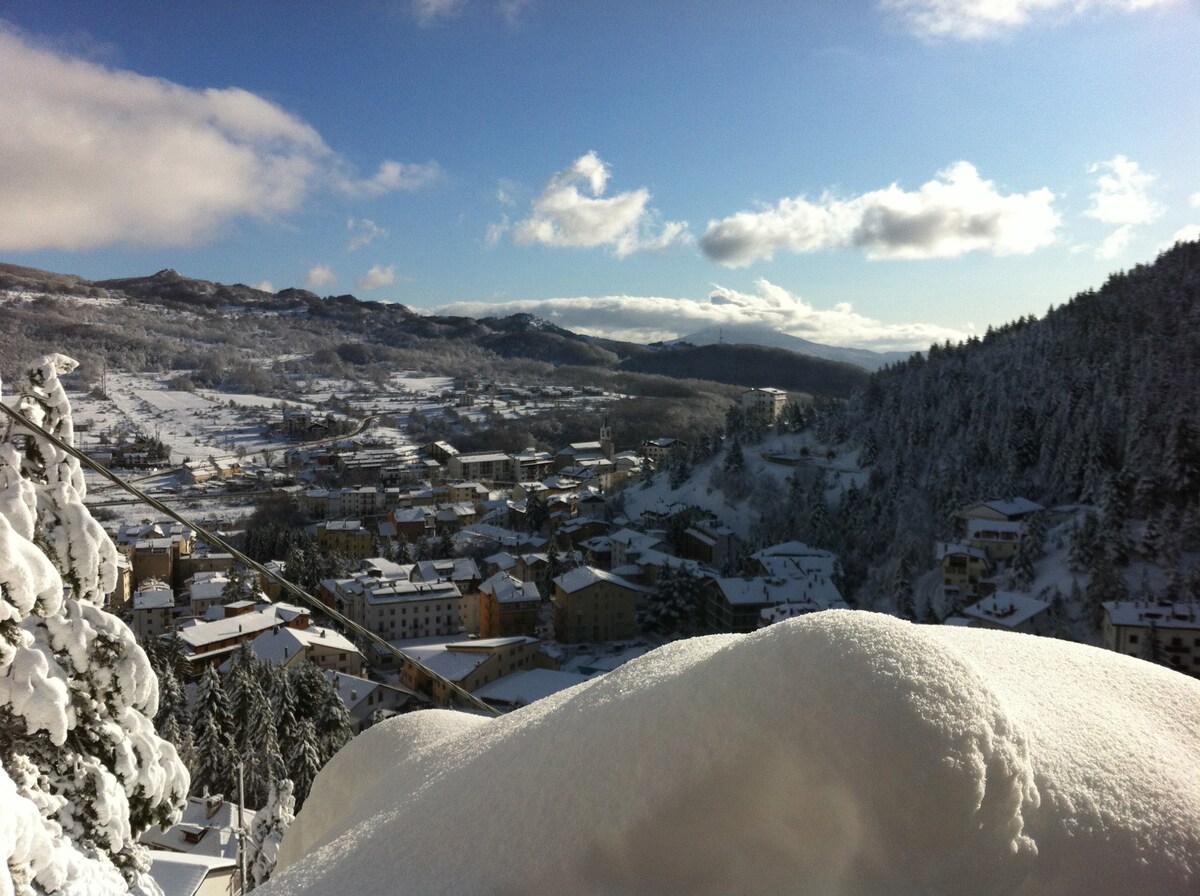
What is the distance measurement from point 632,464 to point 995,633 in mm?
55209

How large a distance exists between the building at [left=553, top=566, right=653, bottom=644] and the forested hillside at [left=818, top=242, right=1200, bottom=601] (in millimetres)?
10705

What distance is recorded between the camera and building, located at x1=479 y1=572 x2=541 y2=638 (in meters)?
27.2

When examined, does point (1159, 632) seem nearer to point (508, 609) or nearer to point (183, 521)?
point (508, 609)

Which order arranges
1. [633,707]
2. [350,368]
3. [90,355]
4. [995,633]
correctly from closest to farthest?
1. [633,707]
2. [995,633]
3. [90,355]
4. [350,368]

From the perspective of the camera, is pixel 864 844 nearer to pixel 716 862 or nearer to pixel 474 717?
pixel 716 862

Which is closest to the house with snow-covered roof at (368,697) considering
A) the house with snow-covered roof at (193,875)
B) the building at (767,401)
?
the house with snow-covered roof at (193,875)

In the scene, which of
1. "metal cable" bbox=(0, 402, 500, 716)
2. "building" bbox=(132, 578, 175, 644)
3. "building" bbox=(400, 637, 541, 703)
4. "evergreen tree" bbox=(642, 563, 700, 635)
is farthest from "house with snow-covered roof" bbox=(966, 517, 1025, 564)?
"building" bbox=(132, 578, 175, 644)

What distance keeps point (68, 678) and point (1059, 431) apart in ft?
131

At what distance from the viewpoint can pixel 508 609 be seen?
27203 millimetres

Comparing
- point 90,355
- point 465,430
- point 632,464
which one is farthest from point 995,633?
point 90,355

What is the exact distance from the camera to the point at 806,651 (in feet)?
6.29

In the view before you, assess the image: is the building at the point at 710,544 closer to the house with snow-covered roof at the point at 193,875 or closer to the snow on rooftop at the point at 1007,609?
the snow on rooftop at the point at 1007,609

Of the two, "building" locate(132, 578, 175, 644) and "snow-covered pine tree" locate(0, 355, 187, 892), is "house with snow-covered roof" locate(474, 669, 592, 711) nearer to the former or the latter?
"building" locate(132, 578, 175, 644)

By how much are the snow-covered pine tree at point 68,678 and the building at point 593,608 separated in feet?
73.5
